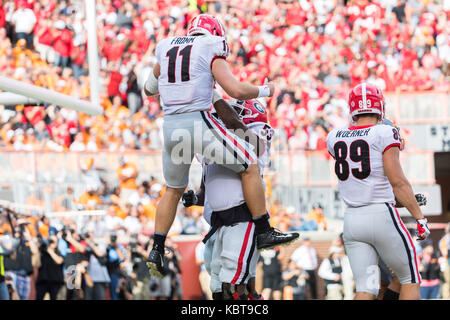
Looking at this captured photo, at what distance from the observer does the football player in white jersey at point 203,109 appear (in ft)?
16.8

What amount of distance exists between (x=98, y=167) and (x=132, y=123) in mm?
1747

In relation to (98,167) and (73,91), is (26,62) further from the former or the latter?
(98,167)

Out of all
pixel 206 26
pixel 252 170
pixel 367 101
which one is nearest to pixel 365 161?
pixel 367 101

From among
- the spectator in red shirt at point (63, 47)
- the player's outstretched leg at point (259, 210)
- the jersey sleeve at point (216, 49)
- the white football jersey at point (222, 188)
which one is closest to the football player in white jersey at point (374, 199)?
the player's outstretched leg at point (259, 210)

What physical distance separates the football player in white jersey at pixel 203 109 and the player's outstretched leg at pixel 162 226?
0.19 m

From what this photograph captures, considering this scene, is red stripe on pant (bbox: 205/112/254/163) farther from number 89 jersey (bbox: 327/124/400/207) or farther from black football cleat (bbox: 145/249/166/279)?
black football cleat (bbox: 145/249/166/279)

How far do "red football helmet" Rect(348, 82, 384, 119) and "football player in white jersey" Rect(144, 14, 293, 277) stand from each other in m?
0.60

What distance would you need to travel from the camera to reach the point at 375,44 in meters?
16.4

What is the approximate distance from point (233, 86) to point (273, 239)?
1.05m

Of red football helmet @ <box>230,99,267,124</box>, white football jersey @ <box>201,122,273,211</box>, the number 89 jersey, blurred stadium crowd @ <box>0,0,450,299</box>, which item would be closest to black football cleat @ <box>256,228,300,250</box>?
white football jersey @ <box>201,122,273,211</box>

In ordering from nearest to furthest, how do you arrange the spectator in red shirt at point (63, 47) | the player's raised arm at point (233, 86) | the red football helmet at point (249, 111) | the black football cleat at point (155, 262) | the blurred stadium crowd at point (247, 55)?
the player's raised arm at point (233, 86) → the black football cleat at point (155, 262) → the red football helmet at point (249, 111) → the blurred stadium crowd at point (247, 55) → the spectator in red shirt at point (63, 47)

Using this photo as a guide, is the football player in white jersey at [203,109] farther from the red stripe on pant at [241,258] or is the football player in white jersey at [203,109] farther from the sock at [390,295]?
the sock at [390,295]
